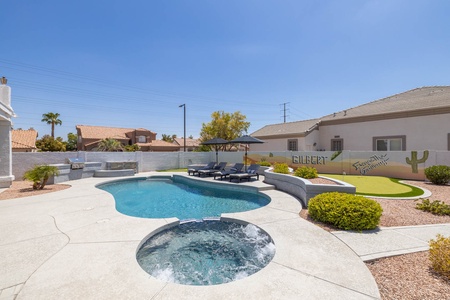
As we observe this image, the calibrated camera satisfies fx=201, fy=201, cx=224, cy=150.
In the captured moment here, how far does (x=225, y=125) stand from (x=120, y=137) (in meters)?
24.9

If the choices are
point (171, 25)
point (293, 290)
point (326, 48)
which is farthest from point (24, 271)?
point (326, 48)

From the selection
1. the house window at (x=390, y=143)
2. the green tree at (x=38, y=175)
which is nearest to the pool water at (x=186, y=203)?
the green tree at (x=38, y=175)

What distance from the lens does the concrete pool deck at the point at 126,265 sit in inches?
111

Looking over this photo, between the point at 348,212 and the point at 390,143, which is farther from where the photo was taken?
the point at 390,143

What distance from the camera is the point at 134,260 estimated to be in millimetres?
3689

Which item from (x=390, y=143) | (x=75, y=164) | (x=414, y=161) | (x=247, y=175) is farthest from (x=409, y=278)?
(x=390, y=143)

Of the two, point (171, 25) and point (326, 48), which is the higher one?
point (171, 25)

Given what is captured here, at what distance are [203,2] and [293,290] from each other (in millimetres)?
14114

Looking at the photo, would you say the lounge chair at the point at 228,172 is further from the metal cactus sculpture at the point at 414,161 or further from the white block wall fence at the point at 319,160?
the metal cactus sculpture at the point at 414,161

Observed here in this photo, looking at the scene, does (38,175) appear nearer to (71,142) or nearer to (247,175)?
(247,175)

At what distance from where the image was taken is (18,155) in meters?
14.5

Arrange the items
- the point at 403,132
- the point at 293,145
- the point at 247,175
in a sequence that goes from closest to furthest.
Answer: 1. the point at 247,175
2. the point at 403,132
3. the point at 293,145

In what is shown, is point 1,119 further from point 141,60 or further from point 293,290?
point 293,290

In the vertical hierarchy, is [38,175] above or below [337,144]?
below
